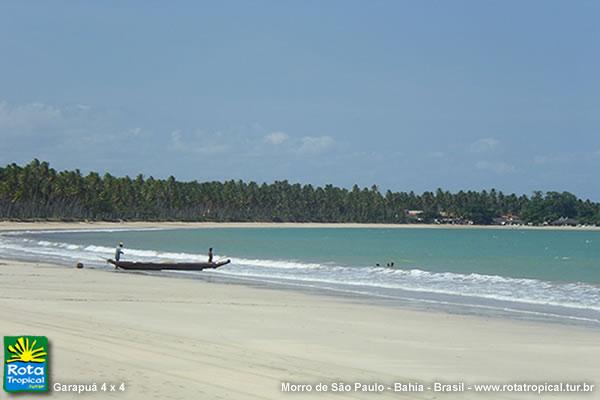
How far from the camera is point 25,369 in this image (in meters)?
10.2

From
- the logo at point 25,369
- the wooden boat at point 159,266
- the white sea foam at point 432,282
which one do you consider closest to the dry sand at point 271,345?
the logo at point 25,369

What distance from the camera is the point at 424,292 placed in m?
29.9

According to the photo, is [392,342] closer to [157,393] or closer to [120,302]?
[157,393]

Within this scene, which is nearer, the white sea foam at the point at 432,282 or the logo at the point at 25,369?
the logo at the point at 25,369

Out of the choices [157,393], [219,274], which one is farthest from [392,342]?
[219,274]

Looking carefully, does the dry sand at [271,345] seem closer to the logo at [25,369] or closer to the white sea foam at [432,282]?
the logo at [25,369]

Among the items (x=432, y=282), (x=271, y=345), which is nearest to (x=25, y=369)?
(x=271, y=345)

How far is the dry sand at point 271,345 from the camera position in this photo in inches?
445

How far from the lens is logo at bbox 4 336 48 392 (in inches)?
392

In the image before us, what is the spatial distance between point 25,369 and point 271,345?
5.69 m

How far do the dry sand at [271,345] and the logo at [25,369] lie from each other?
14.8 inches

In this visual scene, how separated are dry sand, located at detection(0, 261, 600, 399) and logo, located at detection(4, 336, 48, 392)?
14.8 inches

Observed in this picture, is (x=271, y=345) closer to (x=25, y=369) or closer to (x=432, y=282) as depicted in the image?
(x=25, y=369)

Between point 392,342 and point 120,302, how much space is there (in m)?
9.39
